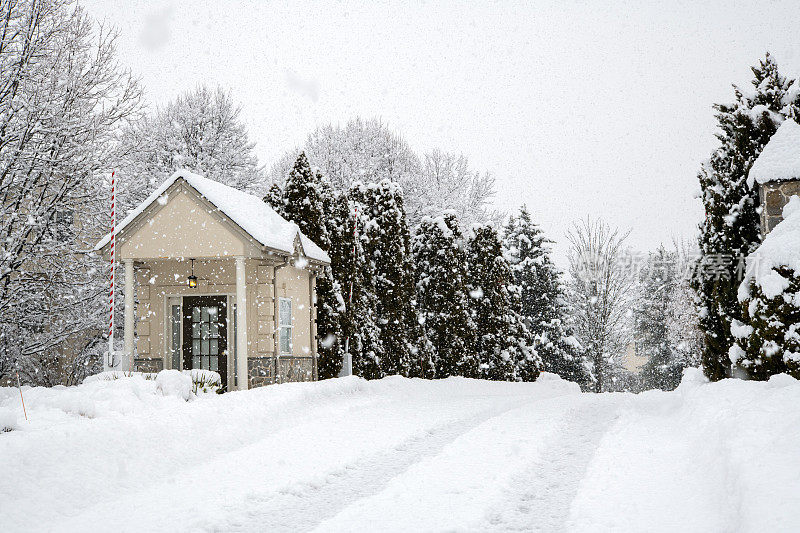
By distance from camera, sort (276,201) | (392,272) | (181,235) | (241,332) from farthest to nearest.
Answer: (392,272) < (276,201) < (181,235) < (241,332)

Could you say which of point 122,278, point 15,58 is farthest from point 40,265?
point 15,58

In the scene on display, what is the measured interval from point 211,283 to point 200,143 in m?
15.4

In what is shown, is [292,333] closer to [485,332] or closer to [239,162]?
[485,332]

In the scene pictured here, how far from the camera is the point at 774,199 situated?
42.1 feet

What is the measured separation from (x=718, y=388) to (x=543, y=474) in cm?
514

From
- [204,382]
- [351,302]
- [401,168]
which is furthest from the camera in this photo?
[401,168]

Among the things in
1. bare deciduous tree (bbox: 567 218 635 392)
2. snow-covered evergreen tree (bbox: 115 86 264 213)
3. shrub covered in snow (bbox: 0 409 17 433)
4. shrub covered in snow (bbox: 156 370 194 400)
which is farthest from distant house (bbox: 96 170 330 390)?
bare deciduous tree (bbox: 567 218 635 392)

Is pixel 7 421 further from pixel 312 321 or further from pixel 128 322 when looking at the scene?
pixel 312 321

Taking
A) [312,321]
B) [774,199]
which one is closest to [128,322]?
[312,321]

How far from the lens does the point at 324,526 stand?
484 centimetres

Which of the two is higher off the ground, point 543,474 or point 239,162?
point 239,162

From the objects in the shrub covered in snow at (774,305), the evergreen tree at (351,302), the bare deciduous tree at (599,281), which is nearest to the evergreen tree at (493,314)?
the evergreen tree at (351,302)

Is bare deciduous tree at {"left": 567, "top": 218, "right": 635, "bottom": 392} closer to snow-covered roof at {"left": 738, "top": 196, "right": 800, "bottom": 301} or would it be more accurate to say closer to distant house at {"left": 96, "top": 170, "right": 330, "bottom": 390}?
distant house at {"left": 96, "top": 170, "right": 330, "bottom": 390}

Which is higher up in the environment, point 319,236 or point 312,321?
point 319,236
